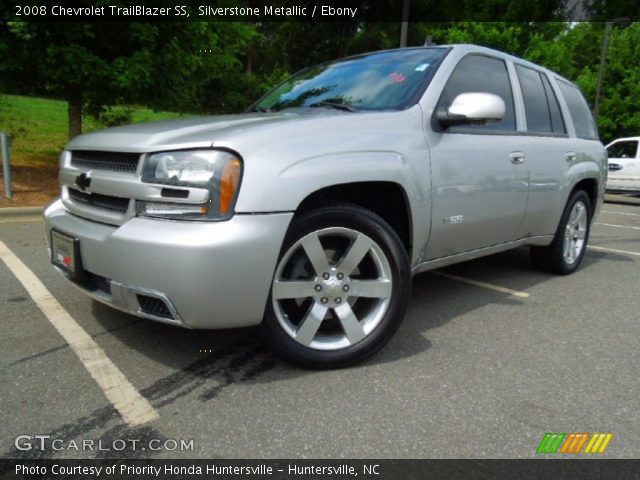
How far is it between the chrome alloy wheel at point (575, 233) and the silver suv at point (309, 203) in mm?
1173

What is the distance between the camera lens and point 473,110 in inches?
105

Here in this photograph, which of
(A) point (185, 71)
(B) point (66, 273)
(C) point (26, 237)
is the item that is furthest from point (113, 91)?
(B) point (66, 273)

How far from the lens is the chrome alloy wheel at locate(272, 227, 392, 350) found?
7.53 feet

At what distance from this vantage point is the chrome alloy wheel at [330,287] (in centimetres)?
229

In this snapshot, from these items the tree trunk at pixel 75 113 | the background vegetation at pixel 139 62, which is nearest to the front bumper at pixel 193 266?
the background vegetation at pixel 139 62

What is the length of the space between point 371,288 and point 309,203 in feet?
1.74

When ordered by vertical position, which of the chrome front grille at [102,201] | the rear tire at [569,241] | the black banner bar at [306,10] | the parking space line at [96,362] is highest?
the black banner bar at [306,10]

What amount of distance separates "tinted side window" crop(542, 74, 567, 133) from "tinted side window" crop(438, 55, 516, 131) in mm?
707

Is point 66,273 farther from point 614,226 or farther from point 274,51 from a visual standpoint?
point 274,51

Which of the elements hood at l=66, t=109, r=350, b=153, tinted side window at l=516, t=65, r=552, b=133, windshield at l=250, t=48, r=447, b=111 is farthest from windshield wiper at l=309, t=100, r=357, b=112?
Result: tinted side window at l=516, t=65, r=552, b=133

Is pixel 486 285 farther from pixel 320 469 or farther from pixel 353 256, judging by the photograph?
pixel 320 469

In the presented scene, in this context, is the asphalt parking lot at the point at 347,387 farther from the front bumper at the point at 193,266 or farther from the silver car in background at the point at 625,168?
the silver car in background at the point at 625,168

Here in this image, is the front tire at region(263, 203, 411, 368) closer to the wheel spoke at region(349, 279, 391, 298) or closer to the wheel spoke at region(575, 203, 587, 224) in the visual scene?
the wheel spoke at region(349, 279, 391, 298)

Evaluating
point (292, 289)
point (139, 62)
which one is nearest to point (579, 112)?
point (292, 289)
